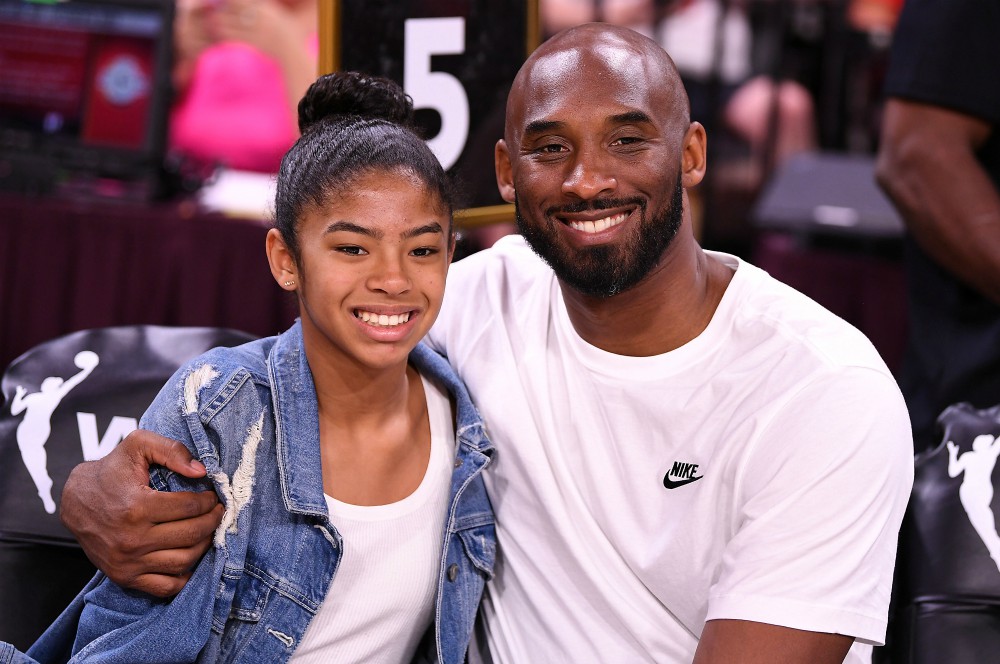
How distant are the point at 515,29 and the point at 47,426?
3.81ft

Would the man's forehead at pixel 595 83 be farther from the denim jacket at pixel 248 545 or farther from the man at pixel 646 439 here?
the denim jacket at pixel 248 545

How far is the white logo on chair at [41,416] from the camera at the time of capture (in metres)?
2.03

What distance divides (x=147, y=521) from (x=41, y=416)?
53 centimetres

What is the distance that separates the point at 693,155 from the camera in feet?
6.55

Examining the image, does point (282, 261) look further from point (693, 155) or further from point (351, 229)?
point (693, 155)

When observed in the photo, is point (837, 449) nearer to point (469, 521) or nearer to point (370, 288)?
point (469, 521)

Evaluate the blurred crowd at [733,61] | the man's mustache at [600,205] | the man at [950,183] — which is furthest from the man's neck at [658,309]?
the blurred crowd at [733,61]

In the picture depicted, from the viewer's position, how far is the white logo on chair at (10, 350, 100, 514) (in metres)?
2.03

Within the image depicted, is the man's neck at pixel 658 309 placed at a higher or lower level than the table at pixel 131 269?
higher

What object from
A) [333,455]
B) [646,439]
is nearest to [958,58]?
[646,439]

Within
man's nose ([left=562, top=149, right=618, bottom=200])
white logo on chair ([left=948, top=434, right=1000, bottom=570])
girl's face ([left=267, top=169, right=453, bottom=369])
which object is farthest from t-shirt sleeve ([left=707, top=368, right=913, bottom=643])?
girl's face ([left=267, top=169, right=453, bottom=369])

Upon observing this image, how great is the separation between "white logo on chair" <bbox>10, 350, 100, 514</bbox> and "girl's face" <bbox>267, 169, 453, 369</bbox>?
1.70 feet

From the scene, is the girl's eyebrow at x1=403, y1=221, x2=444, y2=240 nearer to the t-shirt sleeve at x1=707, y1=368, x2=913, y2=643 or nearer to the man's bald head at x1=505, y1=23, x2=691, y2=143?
the man's bald head at x1=505, y1=23, x2=691, y2=143

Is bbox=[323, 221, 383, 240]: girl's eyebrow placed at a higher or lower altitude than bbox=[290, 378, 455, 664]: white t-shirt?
higher
